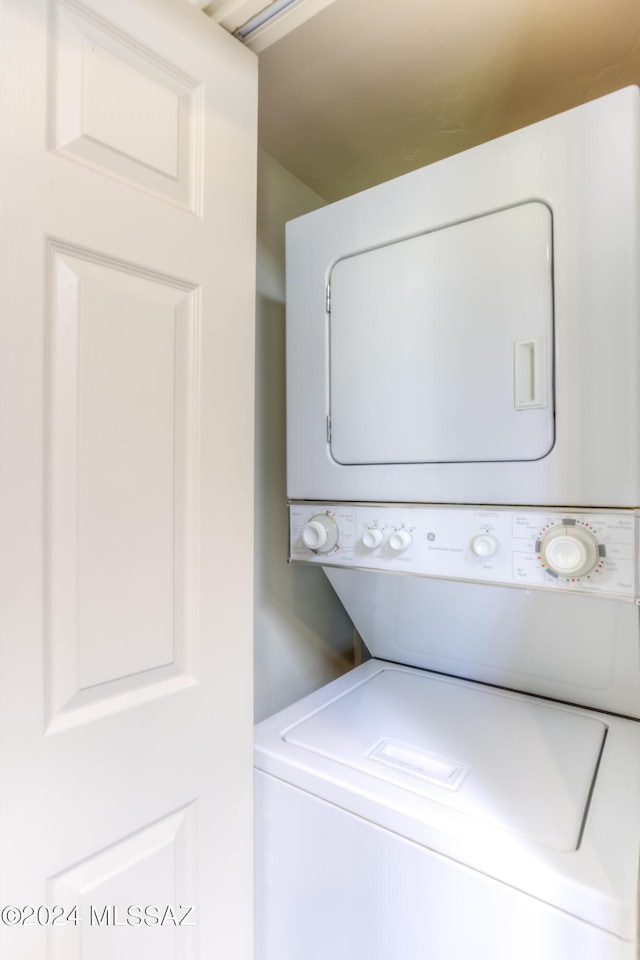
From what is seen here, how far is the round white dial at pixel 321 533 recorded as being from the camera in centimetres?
140

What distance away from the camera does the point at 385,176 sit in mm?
1814

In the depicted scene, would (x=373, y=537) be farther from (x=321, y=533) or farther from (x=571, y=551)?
(x=571, y=551)

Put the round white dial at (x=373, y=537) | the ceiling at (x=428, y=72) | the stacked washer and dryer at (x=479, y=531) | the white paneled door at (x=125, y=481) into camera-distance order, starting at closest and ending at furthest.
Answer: the white paneled door at (x=125, y=481)
the stacked washer and dryer at (x=479, y=531)
the ceiling at (x=428, y=72)
the round white dial at (x=373, y=537)

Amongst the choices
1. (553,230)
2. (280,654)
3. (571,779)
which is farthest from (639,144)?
(280,654)

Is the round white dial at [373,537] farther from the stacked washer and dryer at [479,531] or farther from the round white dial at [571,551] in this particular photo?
the round white dial at [571,551]

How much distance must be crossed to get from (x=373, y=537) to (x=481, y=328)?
590 mm

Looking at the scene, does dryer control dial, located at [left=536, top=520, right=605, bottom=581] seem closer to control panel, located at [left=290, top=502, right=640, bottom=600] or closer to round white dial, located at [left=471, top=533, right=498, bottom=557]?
control panel, located at [left=290, top=502, right=640, bottom=600]

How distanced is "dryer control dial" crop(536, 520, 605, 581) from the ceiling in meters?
1.26

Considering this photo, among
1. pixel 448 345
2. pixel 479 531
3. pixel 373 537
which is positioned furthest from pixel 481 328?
pixel 373 537

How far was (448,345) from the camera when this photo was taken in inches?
47.5

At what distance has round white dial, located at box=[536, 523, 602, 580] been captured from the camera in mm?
1013

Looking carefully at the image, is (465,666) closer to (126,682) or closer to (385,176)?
(126,682)

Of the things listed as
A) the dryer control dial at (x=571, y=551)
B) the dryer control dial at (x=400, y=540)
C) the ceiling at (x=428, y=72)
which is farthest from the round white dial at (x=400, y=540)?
the ceiling at (x=428, y=72)

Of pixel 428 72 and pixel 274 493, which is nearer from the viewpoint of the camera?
pixel 428 72
